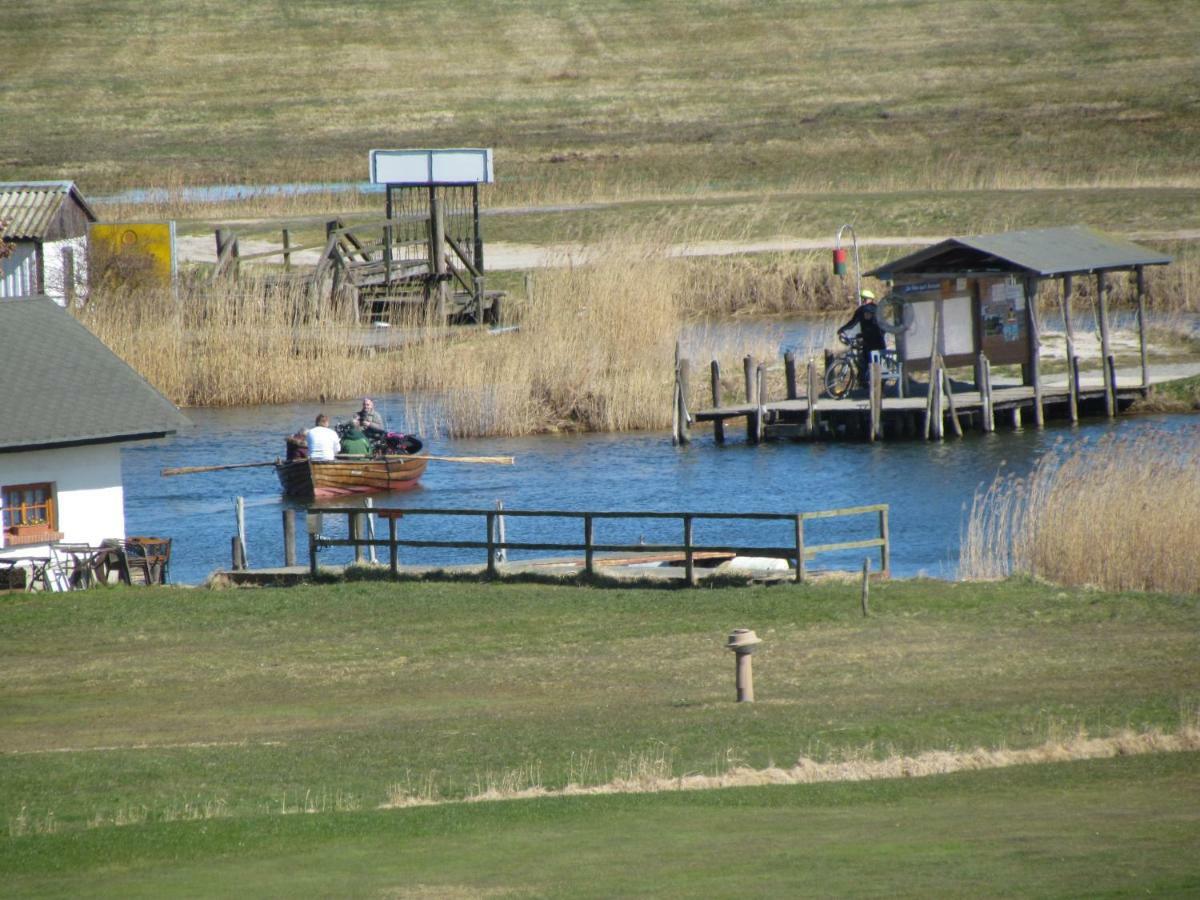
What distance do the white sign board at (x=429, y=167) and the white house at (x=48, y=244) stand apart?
28.7 ft

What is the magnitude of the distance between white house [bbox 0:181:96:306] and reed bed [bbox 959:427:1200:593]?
34154 millimetres

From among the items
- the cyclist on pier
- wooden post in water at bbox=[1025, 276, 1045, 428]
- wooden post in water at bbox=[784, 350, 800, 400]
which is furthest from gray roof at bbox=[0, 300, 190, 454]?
wooden post in water at bbox=[1025, 276, 1045, 428]

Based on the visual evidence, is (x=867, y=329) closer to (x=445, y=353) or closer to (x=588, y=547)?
(x=445, y=353)

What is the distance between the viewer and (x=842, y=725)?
1850 centimetres

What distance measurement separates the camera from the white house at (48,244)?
56.4m

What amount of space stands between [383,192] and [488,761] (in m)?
64.3

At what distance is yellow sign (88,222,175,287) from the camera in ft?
184

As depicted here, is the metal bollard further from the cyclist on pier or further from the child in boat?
the cyclist on pier

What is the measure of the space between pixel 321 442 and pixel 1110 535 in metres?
17.7

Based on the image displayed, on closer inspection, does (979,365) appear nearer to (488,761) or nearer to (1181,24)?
(488,761)

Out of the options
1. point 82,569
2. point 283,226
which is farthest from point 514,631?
point 283,226

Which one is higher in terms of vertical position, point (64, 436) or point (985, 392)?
point (985, 392)

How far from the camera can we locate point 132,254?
5750 cm

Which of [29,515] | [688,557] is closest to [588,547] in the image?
[688,557]
